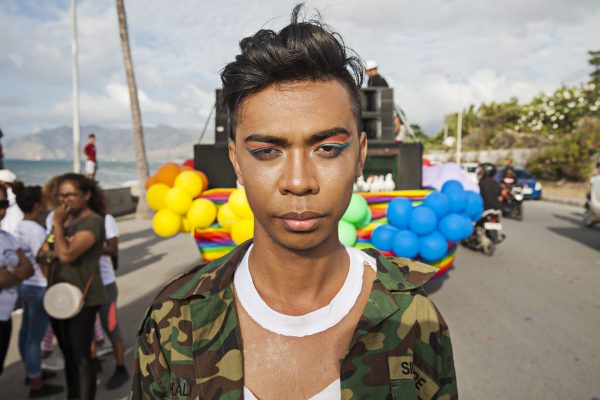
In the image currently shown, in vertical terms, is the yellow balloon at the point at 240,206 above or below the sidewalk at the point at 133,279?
above

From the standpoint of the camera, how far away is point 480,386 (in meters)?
3.52

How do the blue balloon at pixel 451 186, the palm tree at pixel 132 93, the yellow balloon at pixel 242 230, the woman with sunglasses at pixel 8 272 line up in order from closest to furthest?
the woman with sunglasses at pixel 8 272
the yellow balloon at pixel 242 230
the blue balloon at pixel 451 186
the palm tree at pixel 132 93

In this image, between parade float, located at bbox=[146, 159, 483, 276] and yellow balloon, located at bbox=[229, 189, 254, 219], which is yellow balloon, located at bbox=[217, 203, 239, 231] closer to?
parade float, located at bbox=[146, 159, 483, 276]

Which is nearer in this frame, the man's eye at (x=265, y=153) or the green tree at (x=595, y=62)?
the man's eye at (x=265, y=153)

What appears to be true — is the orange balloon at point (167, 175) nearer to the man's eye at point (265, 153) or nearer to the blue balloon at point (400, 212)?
the blue balloon at point (400, 212)

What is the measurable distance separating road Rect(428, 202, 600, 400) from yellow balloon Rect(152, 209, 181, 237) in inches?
141

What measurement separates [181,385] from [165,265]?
6940 mm

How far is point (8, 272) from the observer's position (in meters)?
2.98

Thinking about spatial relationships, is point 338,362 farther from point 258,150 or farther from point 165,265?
point 165,265

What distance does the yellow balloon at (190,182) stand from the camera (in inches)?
191

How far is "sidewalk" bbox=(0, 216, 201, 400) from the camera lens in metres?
3.60

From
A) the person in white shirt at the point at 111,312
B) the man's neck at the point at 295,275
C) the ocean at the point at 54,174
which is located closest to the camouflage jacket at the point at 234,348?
the man's neck at the point at 295,275

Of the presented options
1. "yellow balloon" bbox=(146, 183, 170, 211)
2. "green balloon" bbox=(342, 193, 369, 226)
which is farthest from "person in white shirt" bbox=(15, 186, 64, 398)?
"green balloon" bbox=(342, 193, 369, 226)

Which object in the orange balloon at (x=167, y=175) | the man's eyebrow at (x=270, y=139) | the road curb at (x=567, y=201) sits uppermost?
the man's eyebrow at (x=270, y=139)
